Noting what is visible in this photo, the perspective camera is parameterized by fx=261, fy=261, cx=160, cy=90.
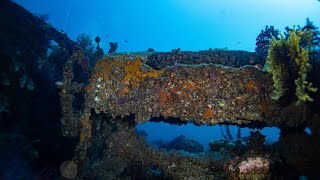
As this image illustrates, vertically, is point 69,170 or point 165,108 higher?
point 165,108

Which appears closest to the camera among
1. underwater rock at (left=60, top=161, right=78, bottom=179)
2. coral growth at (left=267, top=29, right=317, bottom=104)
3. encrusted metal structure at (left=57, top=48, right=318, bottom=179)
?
coral growth at (left=267, top=29, right=317, bottom=104)

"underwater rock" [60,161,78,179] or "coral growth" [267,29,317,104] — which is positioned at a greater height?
"coral growth" [267,29,317,104]

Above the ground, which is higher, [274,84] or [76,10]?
[76,10]

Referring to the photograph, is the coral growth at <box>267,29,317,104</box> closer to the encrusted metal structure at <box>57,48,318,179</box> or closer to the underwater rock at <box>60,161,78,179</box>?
the encrusted metal structure at <box>57,48,318,179</box>

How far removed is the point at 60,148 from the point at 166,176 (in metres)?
2.93

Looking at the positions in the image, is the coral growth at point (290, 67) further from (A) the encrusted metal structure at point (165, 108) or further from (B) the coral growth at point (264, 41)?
(B) the coral growth at point (264, 41)

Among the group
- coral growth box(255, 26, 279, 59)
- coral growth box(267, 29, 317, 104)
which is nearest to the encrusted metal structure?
coral growth box(267, 29, 317, 104)

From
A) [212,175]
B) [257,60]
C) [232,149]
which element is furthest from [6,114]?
[257,60]

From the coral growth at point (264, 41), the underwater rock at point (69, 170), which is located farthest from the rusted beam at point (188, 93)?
the coral growth at point (264, 41)

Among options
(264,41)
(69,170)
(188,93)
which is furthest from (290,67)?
(69,170)

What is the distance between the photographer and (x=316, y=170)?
4.34m

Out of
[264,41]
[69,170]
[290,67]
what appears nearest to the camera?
[290,67]

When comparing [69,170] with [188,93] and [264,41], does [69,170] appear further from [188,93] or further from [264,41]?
[264,41]

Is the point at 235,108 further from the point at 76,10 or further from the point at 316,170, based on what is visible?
the point at 76,10
